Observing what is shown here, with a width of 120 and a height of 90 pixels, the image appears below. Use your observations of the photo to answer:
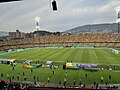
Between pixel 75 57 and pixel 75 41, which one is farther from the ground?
pixel 75 41

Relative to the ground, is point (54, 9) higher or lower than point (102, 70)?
higher

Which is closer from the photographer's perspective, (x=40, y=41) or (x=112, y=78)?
(x=112, y=78)

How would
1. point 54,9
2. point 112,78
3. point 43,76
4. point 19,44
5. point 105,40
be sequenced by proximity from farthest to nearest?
1. point 19,44
2. point 105,40
3. point 43,76
4. point 112,78
5. point 54,9

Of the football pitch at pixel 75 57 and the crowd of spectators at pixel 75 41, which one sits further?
the crowd of spectators at pixel 75 41

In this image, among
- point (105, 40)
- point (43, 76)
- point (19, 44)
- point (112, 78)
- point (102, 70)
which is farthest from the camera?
point (19, 44)

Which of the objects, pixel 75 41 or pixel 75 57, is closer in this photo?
pixel 75 57

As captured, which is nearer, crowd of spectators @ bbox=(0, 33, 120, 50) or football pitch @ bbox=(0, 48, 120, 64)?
football pitch @ bbox=(0, 48, 120, 64)

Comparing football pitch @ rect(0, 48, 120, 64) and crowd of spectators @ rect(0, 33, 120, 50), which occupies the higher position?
crowd of spectators @ rect(0, 33, 120, 50)

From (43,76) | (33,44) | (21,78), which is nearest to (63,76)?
(43,76)

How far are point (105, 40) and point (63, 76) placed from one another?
69.2m

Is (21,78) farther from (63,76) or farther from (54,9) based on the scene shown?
(54,9)

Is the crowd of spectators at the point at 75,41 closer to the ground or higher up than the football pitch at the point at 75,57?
higher up

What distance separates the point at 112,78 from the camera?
3219cm

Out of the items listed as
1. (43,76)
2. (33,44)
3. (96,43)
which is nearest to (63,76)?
(43,76)
